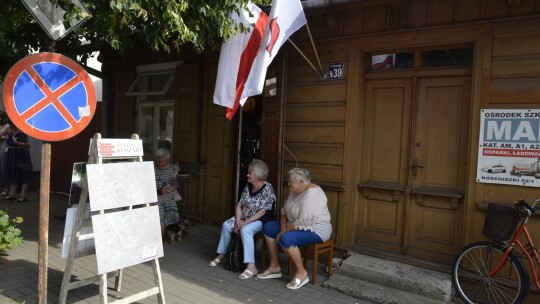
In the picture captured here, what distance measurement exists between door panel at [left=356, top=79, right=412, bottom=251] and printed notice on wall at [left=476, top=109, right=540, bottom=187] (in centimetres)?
87

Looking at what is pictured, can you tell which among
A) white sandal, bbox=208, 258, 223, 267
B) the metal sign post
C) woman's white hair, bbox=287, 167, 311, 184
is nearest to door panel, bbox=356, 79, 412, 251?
woman's white hair, bbox=287, 167, 311, 184

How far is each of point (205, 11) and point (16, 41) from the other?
3.15 m

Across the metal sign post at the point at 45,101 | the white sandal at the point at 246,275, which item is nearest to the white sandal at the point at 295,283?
the white sandal at the point at 246,275

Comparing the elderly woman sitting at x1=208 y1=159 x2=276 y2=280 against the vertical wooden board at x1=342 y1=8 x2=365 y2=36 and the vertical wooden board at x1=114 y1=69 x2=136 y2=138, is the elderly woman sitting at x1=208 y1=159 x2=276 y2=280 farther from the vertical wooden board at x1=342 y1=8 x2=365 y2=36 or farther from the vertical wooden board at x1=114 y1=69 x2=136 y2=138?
the vertical wooden board at x1=114 y1=69 x2=136 y2=138

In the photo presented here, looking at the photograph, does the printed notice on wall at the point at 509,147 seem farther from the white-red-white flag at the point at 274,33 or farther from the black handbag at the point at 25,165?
the black handbag at the point at 25,165

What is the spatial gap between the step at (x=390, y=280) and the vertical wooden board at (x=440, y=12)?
2708 millimetres

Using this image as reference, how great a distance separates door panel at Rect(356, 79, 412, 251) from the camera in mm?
4930

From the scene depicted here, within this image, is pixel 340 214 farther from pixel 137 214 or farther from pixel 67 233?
pixel 67 233

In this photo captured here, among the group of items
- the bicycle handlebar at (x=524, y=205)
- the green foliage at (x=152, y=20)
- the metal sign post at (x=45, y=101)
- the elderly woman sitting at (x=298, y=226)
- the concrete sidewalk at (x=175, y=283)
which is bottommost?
the concrete sidewalk at (x=175, y=283)

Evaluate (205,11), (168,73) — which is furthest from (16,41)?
(205,11)

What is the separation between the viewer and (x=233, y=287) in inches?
177

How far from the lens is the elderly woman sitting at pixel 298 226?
4.53 meters

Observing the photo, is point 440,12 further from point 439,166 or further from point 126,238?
point 126,238

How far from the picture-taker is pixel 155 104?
792cm
